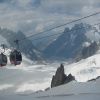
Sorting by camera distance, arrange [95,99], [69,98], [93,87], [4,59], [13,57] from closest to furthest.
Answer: [95,99], [69,98], [93,87], [13,57], [4,59]

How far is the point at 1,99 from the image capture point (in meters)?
30.4

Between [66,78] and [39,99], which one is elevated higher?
[66,78]

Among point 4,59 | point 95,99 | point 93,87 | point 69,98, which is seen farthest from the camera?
point 4,59

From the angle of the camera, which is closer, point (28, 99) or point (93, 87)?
point (28, 99)

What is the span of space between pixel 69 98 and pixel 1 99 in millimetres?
5827

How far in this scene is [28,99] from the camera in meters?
28.3

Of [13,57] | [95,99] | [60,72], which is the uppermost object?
[60,72]

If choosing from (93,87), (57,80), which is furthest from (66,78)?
(93,87)

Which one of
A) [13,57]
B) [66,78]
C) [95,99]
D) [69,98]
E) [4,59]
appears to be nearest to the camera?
[95,99]

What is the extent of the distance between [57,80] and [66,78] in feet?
18.6

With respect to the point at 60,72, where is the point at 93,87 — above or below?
below

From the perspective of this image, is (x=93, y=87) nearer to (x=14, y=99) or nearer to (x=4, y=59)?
(x=14, y=99)

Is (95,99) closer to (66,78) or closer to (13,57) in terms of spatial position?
(13,57)

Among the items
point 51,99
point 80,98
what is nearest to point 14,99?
point 51,99
